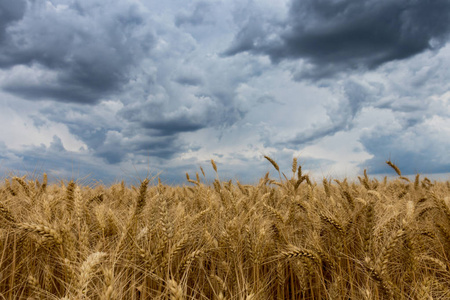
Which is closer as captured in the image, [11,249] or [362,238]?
[362,238]

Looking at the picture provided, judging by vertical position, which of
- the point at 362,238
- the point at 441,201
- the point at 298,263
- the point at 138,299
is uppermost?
the point at 441,201

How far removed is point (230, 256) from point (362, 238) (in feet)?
3.72

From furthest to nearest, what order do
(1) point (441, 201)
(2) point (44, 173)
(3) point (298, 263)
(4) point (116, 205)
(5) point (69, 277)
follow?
(2) point (44, 173) < (4) point (116, 205) < (1) point (441, 201) < (3) point (298, 263) < (5) point (69, 277)

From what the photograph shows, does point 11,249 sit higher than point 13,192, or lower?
lower

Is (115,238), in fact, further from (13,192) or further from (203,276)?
(13,192)

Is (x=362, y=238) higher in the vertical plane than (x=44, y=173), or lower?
lower

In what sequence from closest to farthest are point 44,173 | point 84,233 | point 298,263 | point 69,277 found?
point 69,277, point 84,233, point 298,263, point 44,173

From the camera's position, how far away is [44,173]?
5.05m

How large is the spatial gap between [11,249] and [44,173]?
8.61 ft

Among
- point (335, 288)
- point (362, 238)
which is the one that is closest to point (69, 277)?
point (335, 288)

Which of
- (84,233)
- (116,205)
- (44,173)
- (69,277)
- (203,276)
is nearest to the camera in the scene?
(69,277)

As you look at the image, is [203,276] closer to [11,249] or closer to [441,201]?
[11,249]

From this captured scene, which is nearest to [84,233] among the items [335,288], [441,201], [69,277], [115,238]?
[69,277]

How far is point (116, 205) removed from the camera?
4.30 meters
